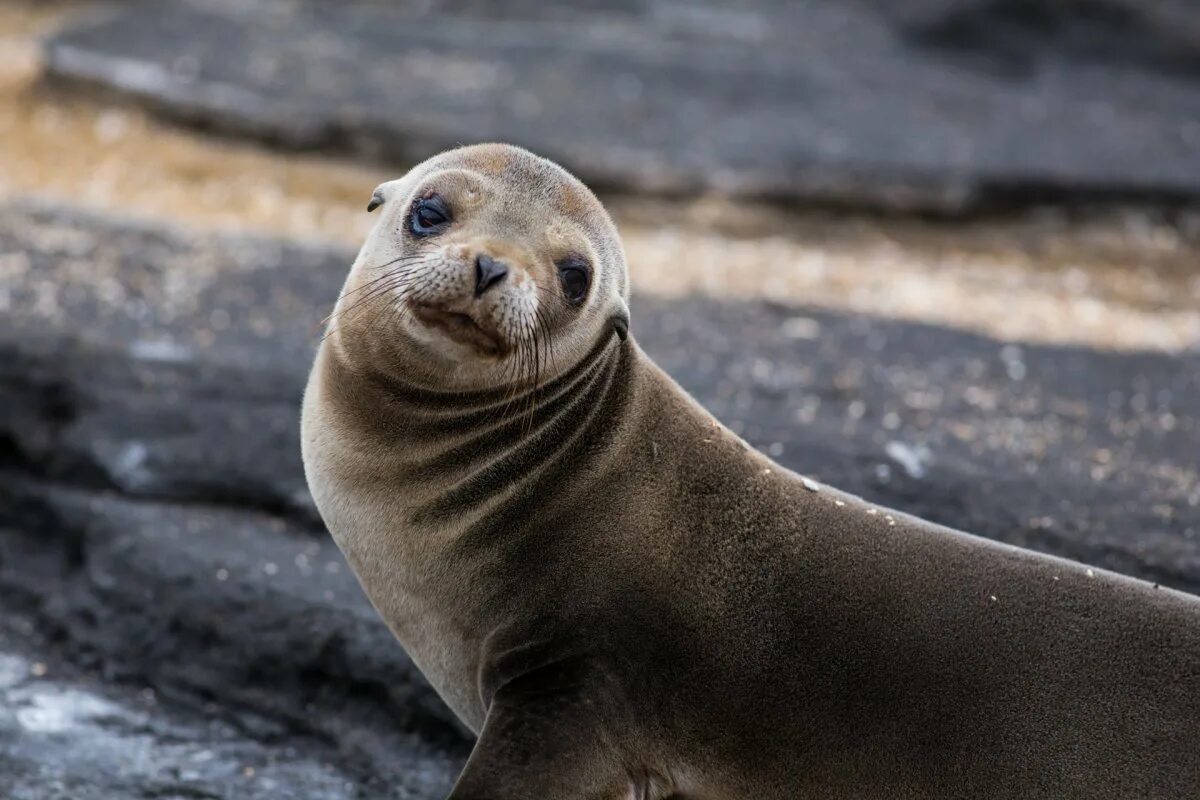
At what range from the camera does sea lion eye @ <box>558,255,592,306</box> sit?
367 cm

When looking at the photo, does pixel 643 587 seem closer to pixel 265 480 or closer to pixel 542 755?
pixel 542 755

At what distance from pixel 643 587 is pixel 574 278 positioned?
745 mm

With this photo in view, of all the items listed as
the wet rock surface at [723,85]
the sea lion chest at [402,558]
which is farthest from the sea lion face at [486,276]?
the wet rock surface at [723,85]

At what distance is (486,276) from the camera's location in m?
3.42

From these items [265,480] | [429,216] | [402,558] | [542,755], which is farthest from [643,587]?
[265,480]

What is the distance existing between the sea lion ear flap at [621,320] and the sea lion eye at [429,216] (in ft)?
1.55

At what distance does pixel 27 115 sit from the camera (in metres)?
11.9

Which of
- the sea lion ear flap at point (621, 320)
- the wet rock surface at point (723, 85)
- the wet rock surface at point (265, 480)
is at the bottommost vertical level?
the wet rock surface at point (723, 85)

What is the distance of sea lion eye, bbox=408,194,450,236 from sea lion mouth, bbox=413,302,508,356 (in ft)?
0.84

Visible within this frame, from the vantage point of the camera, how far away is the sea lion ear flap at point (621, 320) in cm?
381

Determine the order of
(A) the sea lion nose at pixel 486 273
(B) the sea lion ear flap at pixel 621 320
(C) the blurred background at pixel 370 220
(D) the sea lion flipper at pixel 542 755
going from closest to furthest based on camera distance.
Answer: (D) the sea lion flipper at pixel 542 755 < (A) the sea lion nose at pixel 486 273 < (B) the sea lion ear flap at pixel 621 320 < (C) the blurred background at pixel 370 220

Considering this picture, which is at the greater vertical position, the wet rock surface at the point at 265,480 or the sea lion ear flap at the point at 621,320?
the sea lion ear flap at the point at 621,320

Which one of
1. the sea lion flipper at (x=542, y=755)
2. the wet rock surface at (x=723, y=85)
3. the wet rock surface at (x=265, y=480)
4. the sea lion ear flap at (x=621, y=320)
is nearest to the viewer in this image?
the sea lion flipper at (x=542, y=755)

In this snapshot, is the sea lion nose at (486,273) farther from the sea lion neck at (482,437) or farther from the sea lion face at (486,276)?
the sea lion neck at (482,437)
